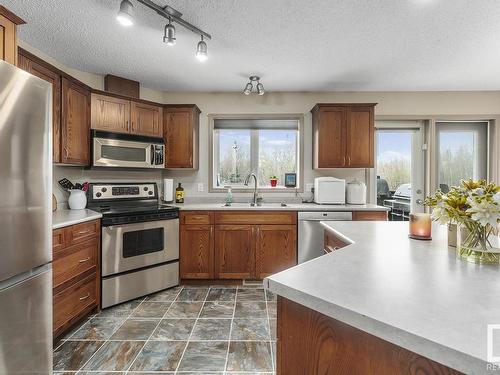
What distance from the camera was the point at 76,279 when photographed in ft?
7.16

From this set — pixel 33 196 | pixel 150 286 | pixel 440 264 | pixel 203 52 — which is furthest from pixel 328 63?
pixel 150 286

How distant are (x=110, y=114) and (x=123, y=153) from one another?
0.45 m

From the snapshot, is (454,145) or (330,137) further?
(454,145)

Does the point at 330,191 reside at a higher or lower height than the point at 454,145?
lower

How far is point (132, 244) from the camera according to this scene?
8.80ft

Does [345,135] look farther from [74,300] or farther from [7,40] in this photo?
[74,300]

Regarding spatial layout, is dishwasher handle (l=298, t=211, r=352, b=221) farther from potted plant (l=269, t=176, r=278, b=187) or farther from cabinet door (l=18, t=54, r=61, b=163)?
cabinet door (l=18, t=54, r=61, b=163)

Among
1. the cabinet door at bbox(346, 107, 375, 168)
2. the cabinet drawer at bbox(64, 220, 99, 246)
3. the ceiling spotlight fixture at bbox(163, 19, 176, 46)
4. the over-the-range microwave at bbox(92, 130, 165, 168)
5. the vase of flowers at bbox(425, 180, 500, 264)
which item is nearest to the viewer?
the vase of flowers at bbox(425, 180, 500, 264)

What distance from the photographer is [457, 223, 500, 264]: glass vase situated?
1.04 metres

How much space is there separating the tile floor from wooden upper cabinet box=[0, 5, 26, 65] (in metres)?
1.98

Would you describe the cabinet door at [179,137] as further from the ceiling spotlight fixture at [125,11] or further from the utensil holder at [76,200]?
the ceiling spotlight fixture at [125,11]

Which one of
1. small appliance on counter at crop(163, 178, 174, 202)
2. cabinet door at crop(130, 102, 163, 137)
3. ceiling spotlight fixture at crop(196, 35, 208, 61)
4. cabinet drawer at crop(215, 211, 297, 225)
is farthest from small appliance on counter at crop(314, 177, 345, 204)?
cabinet door at crop(130, 102, 163, 137)

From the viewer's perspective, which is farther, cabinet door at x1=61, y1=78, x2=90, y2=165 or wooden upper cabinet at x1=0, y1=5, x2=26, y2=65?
cabinet door at x1=61, y1=78, x2=90, y2=165

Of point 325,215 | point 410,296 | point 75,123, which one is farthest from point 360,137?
point 75,123
